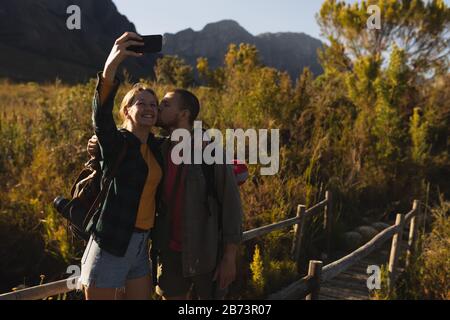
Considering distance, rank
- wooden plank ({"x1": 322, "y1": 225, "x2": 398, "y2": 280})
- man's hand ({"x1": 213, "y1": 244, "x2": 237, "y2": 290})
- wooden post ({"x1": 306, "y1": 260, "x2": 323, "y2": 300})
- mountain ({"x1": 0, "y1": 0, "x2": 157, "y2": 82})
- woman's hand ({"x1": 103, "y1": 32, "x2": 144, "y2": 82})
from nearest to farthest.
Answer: woman's hand ({"x1": 103, "y1": 32, "x2": 144, "y2": 82}) → man's hand ({"x1": 213, "y1": 244, "x2": 237, "y2": 290}) → wooden post ({"x1": 306, "y1": 260, "x2": 323, "y2": 300}) → wooden plank ({"x1": 322, "y1": 225, "x2": 398, "y2": 280}) → mountain ({"x1": 0, "y1": 0, "x2": 157, "y2": 82})

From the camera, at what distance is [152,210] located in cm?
226

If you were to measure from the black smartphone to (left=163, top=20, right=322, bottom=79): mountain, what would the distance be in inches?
4209

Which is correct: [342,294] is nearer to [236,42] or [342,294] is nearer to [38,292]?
[38,292]

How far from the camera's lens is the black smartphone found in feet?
6.87

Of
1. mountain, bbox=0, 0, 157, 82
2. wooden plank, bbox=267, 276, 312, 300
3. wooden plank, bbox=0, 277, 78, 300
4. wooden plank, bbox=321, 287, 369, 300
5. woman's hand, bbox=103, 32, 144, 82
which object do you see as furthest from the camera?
mountain, bbox=0, 0, 157, 82

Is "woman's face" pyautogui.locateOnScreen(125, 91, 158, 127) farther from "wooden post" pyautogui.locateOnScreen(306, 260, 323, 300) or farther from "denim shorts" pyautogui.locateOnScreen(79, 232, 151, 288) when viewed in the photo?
"wooden post" pyautogui.locateOnScreen(306, 260, 323, 300)

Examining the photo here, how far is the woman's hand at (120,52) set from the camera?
2051 mm

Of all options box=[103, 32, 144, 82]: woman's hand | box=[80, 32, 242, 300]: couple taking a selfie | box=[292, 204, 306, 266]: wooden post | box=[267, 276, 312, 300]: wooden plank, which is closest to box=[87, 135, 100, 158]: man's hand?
box=[80, 32, 242, 300]: couple taking a selfie

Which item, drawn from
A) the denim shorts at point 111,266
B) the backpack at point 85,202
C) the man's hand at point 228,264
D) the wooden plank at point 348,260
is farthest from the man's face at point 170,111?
the wooden plank at point 348,260

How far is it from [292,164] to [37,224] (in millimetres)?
4043

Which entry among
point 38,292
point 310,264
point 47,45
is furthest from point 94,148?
point 47,45

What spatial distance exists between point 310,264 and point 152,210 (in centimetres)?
191

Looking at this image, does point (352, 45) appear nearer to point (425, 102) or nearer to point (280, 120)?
point (425, 102)
